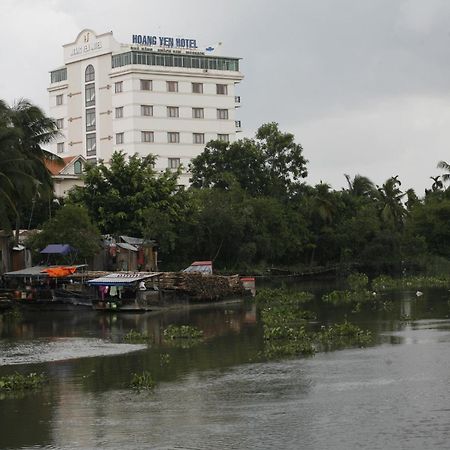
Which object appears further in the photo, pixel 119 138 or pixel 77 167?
pixel 119 138

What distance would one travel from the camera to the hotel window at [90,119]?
12645 cm

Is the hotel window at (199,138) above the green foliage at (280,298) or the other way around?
above

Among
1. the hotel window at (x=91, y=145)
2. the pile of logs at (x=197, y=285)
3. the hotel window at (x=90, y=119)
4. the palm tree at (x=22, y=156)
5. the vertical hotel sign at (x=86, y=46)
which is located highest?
the vertical hotel sign at (x=86, y=46)

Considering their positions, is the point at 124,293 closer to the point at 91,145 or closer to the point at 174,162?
the point at 174,162

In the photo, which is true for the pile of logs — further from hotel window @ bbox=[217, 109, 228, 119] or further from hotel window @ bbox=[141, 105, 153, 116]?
hotel window @ bbox=[217, 109, 228, 119]

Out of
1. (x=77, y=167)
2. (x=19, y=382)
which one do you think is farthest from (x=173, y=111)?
(x=19, y=382)

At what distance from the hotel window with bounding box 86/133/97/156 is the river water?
84.7 m

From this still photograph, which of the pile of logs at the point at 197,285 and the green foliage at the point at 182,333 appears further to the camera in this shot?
the pile of logs at the point at 197,285

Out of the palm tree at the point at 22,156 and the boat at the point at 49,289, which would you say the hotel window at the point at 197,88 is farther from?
the boat at the point at 49,289

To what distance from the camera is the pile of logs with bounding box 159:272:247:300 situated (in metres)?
56.0

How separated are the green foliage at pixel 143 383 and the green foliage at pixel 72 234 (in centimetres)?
3268

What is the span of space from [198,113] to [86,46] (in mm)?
16194

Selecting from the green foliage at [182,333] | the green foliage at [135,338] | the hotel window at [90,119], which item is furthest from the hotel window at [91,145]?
the green foliage at [135,338]

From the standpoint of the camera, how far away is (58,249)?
196ft
